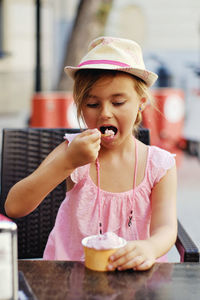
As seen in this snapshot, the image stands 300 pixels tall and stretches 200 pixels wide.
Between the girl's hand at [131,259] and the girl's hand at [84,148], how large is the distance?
0.27 metres

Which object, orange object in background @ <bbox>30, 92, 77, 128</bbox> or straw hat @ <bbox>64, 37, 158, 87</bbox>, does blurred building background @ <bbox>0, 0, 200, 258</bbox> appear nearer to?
orange object in background @ <bbox>30, 92, 77, 128</bbox>

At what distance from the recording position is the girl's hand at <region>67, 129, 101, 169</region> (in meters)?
1.54

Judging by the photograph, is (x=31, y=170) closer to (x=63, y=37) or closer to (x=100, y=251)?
(x=100, y=251)

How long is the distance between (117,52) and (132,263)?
73 centimetres

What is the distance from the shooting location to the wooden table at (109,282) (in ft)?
4.15

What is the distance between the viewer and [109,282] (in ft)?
4.36

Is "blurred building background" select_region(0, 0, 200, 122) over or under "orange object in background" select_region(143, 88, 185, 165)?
over

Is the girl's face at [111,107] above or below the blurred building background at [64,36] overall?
below

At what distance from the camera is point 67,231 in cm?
198

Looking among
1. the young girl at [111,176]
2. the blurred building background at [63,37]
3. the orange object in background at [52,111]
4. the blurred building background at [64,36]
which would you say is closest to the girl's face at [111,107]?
the young girl at [111,176]

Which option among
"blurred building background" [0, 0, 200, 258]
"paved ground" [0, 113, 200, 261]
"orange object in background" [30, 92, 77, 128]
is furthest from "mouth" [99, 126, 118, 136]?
"blurred building background" [0, 0, 200, 258]

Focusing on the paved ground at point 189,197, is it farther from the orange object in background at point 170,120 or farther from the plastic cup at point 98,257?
the plastic cup at point 98,257

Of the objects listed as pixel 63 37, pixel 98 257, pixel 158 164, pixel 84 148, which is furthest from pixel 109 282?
pixel 63 37

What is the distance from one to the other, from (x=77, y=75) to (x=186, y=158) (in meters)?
6.32
